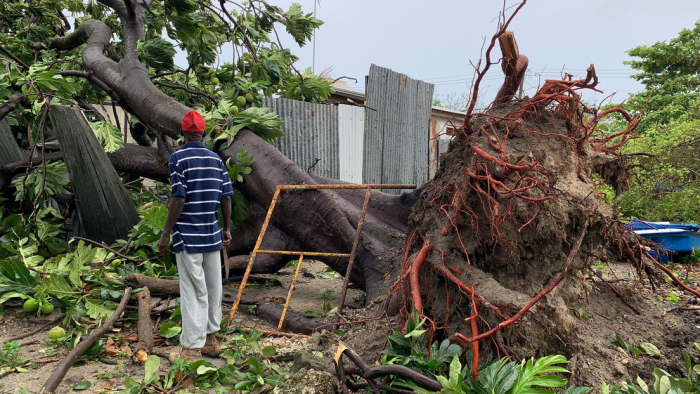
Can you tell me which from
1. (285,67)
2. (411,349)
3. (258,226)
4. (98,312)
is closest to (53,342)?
(98,312)

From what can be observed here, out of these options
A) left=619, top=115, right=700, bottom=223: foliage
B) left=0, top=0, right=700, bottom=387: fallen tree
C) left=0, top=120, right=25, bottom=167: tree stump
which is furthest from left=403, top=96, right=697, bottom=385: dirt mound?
left=0, top=120, right=25, bottom=167: tree stump

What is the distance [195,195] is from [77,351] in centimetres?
124

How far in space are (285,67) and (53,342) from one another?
15.9ft

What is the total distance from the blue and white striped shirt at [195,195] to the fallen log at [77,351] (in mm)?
826

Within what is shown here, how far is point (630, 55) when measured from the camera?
17938 millimetres

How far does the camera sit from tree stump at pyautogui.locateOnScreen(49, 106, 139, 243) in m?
5.42

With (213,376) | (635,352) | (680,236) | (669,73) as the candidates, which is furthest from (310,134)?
(669,73)

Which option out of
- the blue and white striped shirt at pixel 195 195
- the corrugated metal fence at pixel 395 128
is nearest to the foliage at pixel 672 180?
the corrugated metal fence at pixel 395 128

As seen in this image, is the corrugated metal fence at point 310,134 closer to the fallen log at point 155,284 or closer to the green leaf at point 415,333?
the fallen log at point 155,284

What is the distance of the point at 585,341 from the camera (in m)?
2.86

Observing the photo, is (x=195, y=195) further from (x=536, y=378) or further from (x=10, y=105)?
(x=10, y=105)

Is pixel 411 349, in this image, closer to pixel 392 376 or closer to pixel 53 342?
pixel 392 376

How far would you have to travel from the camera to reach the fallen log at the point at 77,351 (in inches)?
110

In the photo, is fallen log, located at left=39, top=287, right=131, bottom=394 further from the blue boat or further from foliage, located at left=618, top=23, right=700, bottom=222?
the blue boat
